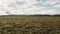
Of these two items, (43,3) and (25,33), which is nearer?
(25,33)

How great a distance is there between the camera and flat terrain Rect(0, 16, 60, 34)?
986 mm

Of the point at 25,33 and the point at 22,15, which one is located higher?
the point at 22,15

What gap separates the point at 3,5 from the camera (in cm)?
107

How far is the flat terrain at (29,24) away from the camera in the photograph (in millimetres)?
986

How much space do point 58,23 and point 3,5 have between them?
492 millimetres

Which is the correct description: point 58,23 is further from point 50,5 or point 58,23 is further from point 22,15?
point 22,15

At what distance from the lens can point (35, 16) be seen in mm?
1032

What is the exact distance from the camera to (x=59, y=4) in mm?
1095

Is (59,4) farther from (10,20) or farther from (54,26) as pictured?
(10,20)

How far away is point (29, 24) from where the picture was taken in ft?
3.31

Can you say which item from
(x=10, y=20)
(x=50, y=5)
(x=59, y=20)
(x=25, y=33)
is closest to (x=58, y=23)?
(x=59, y=20)

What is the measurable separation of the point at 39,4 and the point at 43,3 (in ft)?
0.13

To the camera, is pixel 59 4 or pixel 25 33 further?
pixel 59 4

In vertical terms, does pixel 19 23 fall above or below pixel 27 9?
below
